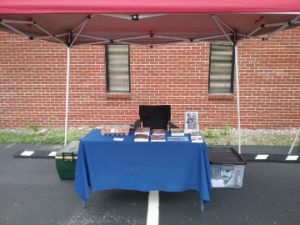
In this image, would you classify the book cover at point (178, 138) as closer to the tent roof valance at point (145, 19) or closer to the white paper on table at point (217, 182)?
the white paper on table at point (217, 182)

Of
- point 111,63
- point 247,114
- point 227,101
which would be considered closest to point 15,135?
point 111,63

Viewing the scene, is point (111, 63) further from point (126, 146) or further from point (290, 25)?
point (290, 25)

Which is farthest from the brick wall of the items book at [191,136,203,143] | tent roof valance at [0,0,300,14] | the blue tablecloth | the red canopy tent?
tent roof valance at [0,0,300,14]

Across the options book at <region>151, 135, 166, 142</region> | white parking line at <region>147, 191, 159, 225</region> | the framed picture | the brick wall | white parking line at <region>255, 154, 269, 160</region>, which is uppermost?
the brick wall

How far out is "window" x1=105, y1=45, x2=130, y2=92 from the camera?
23.1 ft

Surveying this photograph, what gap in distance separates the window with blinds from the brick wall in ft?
0.76

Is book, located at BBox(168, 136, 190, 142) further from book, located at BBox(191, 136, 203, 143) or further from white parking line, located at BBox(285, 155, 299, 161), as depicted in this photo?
white parking line, located at BBox(285, 155, 299, 161)

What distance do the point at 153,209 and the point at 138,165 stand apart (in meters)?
0.64

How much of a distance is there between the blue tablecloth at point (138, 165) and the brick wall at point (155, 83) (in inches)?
146

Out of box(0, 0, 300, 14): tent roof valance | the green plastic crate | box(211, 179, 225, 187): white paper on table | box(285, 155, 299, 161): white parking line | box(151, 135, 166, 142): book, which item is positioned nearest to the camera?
box(0, 0, 300, 14): tent roof valance

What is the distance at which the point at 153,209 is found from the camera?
3566 millimetres

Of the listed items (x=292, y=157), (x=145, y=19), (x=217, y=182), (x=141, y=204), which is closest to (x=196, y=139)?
(x=217, y=182)

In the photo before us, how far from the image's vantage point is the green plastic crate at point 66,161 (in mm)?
4176

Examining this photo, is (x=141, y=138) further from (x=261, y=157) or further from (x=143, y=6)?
(x=261, y=157)
